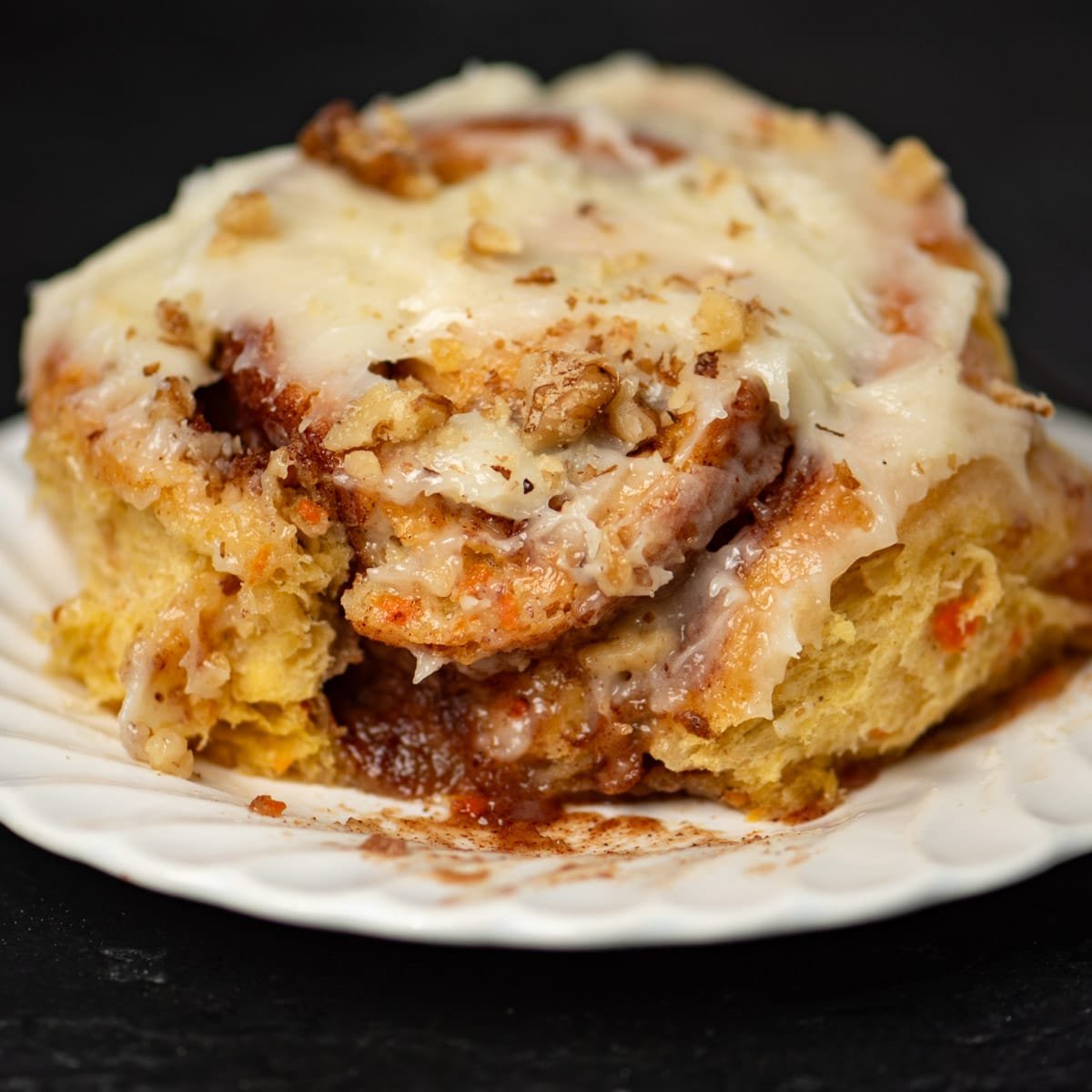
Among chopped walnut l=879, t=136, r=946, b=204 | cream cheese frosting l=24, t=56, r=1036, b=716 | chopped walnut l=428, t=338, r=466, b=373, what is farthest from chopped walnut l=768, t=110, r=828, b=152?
chopped walnut l=428, t=338, r=466, b=373

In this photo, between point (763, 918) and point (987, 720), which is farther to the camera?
point (987, 720)

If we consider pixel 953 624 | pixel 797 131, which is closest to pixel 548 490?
pixel 953 624

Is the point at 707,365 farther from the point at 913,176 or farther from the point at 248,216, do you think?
the point at 913,176

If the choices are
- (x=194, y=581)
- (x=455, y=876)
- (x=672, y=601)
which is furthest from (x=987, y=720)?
(x=194, y=581)

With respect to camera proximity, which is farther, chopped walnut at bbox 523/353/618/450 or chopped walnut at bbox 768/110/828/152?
chopped walnut at bbox 768/110/828/152

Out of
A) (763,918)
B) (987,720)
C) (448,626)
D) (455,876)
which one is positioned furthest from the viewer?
(987,720)

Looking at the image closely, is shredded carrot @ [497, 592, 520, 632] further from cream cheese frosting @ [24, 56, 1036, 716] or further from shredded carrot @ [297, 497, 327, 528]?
shredded carrot @ [297, 497, 327, 528]

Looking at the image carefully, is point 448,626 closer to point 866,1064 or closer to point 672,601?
point 672,601

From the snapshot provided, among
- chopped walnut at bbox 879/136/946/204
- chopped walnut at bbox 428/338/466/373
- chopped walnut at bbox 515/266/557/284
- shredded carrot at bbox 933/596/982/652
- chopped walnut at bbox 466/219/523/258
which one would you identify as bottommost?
shredded carrot at bbox 933/596/982/652
